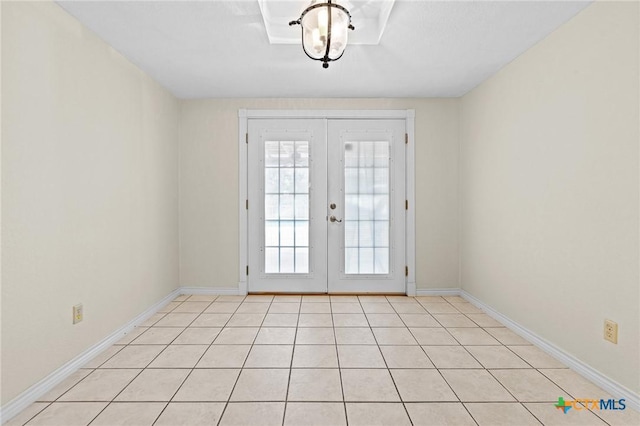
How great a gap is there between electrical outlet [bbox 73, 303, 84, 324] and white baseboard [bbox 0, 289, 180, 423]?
0.23 meters

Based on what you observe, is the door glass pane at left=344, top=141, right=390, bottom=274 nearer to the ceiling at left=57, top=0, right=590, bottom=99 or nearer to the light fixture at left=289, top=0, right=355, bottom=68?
the ceiling at left=57, top=0, right=590, bottom=99

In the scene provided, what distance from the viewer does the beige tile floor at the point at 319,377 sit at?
1.58 meters

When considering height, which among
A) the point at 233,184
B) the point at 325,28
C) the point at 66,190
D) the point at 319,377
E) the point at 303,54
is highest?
the point at 303,54

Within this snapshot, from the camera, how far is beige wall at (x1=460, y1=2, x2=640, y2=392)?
168 centimetres

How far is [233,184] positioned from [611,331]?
329 centimetres

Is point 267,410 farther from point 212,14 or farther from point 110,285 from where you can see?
point 212,14

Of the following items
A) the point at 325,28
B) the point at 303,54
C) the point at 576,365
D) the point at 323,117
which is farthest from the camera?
the point at 323,117

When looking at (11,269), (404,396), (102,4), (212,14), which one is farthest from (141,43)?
(404,396)

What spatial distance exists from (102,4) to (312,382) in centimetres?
254

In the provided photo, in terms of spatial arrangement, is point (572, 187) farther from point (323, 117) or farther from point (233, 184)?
point (233, 184)

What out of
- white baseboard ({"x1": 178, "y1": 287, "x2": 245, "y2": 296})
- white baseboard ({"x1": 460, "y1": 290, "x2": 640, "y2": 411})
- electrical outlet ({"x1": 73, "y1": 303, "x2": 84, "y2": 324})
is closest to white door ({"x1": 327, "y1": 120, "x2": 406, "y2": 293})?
white baseboard ({"x1": 178, "y1": 287, "x2": 245, "y2": 296})

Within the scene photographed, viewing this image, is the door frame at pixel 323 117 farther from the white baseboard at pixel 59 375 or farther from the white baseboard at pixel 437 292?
the white baseboard at pixel 59 375

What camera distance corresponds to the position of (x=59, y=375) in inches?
74.0

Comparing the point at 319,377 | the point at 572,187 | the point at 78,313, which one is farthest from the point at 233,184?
the point at 572,187
